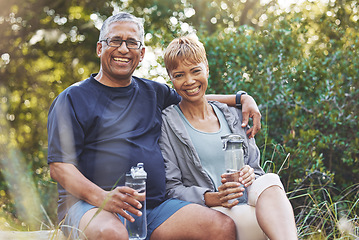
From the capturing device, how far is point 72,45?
10.1 meters

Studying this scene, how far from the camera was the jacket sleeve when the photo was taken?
2840mm

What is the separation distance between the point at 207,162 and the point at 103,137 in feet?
2.50

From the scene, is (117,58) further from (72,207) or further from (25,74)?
(25,74)

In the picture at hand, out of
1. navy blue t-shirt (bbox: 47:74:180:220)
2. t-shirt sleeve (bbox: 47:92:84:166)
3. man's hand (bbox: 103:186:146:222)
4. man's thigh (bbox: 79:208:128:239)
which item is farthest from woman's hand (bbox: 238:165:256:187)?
t-shirt sleeve (bbox: 47:92:84:166)

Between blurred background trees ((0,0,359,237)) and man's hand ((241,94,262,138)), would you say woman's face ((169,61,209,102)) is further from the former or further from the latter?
blurred background trees ((0,0,359,237))

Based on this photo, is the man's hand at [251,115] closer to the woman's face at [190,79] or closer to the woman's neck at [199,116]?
the woman's neck at [199,116]

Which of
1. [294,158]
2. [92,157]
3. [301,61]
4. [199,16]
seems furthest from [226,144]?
[199,16]

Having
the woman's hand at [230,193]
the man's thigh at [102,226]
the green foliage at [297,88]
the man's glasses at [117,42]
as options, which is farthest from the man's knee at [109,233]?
the green foliage at [297,88]

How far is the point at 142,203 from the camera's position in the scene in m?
2.63

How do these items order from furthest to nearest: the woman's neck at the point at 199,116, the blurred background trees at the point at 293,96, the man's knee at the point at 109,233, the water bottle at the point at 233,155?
the blurred background trees at the point at 293,96 → the woman's neck at the point at 199,116 → the water bottle at the point at 233,155 → the man's knee at the point at 109,233

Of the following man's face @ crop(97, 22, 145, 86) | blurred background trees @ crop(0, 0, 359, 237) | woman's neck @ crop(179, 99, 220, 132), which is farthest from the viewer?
blurred background trees @ crop(0, 0, 359, 237)

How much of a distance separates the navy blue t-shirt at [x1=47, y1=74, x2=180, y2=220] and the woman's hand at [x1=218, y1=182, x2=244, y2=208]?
1.41 ft

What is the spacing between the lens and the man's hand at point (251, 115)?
10.7 feet

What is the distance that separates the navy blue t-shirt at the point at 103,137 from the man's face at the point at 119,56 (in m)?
0.10
